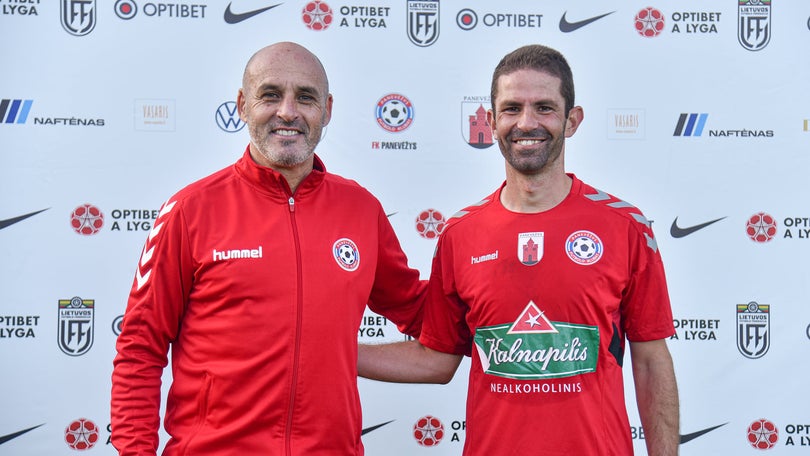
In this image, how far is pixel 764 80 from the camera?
2.95 metres

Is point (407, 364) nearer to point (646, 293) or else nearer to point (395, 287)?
point (395, 287)

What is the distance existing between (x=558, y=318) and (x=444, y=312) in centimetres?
36

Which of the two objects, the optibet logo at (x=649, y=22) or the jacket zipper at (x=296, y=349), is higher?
the optibet logo at (x=649, y=22)

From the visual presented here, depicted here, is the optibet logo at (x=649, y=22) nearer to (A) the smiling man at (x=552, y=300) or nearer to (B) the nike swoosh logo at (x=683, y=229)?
(B) the nike swoosh logo at (x=683, y=229)

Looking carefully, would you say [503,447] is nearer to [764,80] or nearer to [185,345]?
[185,345]

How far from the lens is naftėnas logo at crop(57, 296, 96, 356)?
2.79 metres

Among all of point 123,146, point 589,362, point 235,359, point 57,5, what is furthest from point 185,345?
point 57,5

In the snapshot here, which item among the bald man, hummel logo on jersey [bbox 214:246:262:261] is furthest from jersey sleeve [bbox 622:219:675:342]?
hummel logo on jersey [bbox 214:246:262:261]

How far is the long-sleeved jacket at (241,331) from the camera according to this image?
156 centimetres

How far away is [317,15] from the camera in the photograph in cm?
288

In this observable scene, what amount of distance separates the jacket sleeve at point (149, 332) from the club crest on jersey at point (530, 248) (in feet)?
2.65

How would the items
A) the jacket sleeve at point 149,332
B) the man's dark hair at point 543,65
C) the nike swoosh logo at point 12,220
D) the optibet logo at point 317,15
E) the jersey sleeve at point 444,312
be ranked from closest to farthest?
the jacket sleeve at point 149,332 < the man's dark hair at point 543,65 < the jersey sleeve at point 444,312 < the nike swoosh logo at point 12,220 < the optibet logo at point 317,15

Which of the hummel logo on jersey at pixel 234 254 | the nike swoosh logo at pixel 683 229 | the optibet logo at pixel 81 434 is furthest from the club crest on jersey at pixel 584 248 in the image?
the optibet logo at pixel 81 434

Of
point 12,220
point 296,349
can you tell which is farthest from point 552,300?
point 12,220
